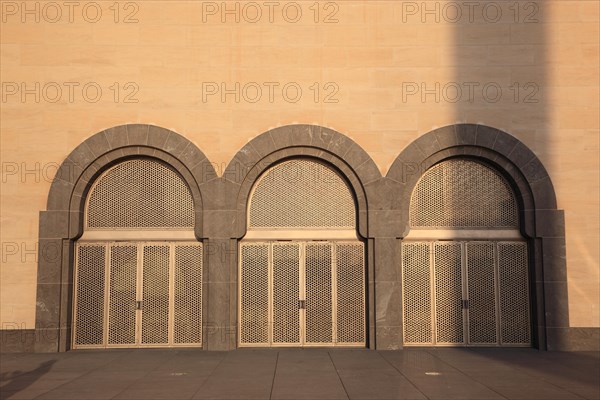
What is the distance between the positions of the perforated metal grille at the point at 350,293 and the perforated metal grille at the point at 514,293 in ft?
11.5

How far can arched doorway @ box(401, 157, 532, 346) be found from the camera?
1534 centimetres

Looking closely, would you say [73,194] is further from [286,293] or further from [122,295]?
[286,293]

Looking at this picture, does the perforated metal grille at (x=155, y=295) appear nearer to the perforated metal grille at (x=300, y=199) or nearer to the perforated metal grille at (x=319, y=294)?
the perforated metal grille at (x=300, y=199)

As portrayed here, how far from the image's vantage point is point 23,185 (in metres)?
15.1

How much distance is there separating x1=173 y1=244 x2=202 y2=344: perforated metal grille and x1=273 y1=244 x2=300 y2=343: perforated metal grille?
6.17ft

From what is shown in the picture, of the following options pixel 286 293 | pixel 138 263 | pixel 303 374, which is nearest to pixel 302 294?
pixel 286 293

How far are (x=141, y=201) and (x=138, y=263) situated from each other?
5.09 feet

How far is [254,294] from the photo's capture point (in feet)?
50.2

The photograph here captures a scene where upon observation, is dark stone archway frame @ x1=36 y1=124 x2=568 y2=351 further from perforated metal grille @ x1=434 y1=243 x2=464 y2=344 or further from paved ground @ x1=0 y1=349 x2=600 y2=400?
perforated metal grille @ x1=434 y1=243 x2=464 y2=344

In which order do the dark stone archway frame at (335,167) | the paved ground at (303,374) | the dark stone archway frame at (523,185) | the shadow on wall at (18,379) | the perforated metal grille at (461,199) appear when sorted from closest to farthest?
the paved ground at (303,374)
the shadow on wall at (18,379)
the dark stone archway frame at (335,167)
the dark stone archway frame at (523,185)
the perforated metal grille at (461,199)

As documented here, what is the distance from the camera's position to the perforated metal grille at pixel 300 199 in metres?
15.5

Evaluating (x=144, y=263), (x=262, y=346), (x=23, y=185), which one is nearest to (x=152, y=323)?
(x=144, y=263)

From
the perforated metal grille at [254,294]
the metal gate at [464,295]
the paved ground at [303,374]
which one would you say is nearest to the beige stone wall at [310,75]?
the metal gate at [464,295]

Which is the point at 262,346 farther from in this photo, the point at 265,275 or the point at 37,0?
the point at 37,0
